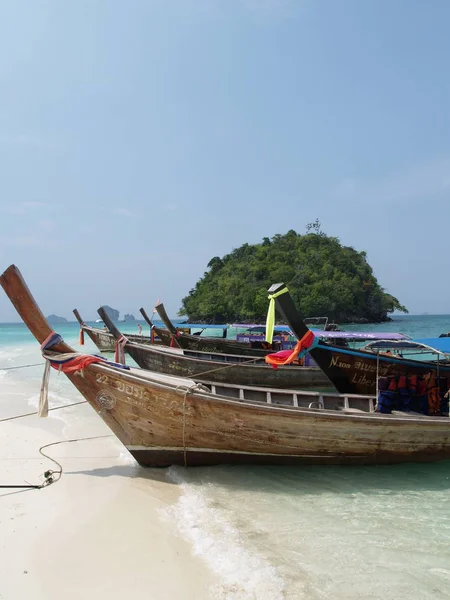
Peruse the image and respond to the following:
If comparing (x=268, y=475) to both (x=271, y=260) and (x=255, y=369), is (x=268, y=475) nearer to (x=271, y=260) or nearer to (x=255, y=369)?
(x=255, y=369)

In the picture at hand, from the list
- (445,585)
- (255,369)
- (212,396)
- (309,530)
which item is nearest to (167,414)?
(212,396)

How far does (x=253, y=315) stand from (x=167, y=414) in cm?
5771

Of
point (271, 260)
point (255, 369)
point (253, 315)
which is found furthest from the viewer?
point (271, 260)

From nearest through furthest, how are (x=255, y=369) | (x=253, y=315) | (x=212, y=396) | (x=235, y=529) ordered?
1. (x=235, y=529)
2. (x=212, y=396)
3. (x=255, y=369)
4. (x=253, y=315)

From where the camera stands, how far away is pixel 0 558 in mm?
4129

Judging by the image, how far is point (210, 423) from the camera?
6148 millimetres

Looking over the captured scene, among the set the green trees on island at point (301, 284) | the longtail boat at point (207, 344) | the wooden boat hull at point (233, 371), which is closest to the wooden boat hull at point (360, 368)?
the wooden boat hull at point (233, 371)

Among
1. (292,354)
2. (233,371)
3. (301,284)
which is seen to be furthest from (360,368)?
(301,284)

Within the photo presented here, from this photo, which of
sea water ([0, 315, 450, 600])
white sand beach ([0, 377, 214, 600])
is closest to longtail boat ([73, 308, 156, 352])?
white sand beach ([0, 377, 214, 600])

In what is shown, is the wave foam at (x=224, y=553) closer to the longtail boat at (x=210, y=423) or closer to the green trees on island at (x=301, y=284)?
the longtail boat at (x=210, y=423)

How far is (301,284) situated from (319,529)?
207ft

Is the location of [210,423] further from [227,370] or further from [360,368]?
[227,370]

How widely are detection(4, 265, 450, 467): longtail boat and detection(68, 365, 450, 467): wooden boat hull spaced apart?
14 mm

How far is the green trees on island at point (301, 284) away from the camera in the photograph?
2576 inches
